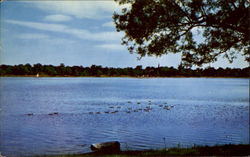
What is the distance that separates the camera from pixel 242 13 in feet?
45.3

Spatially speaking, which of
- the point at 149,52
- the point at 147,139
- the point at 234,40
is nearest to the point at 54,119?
the point at 147,139

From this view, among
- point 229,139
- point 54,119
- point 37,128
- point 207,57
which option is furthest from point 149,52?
point 54,119

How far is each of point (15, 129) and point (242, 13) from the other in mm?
23550

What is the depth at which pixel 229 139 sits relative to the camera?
2536cm

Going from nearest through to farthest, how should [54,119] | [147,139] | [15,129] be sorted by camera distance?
1. [147,139]
2. [15,129]
3. [54,119]

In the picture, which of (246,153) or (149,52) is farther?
(149,52)

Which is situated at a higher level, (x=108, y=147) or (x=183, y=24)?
(x=183, y=24)


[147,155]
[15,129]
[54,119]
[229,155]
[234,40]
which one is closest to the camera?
[229,155]

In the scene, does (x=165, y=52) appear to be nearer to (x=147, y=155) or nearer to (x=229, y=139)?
(x=147, y=155)

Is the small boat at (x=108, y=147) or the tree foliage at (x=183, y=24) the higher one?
the tree foliage at (x=183, y=24)

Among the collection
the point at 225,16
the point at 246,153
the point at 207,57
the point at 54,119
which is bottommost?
the point at 54,119

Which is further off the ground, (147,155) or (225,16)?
(225,16)

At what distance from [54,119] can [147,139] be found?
16078 mm

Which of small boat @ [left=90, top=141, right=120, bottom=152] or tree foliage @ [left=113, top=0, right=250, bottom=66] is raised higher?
tree foliage @ [left=113, top=0, right=250, bottom=66]
